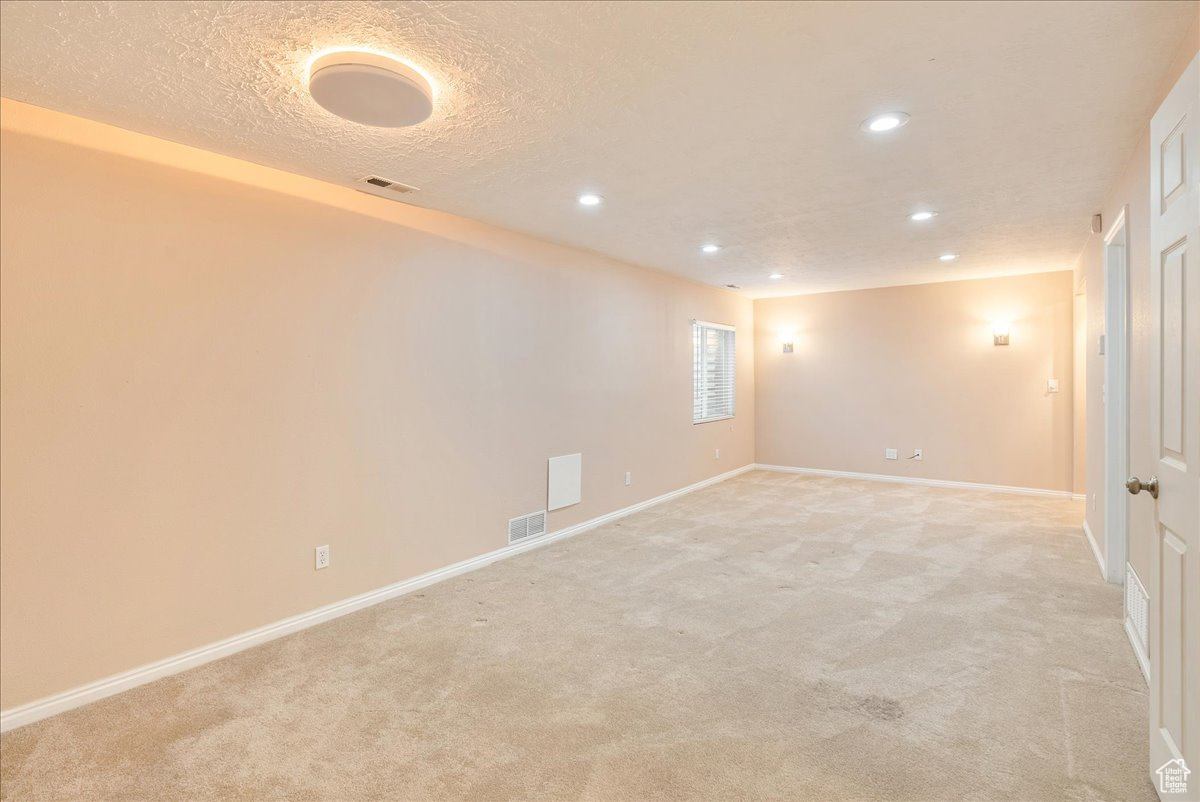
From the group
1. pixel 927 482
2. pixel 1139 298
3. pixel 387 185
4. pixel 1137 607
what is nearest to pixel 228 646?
pixel 387 185

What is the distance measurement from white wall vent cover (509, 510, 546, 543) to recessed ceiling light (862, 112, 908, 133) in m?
3.28

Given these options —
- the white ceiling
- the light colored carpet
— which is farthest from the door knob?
the white ceiling

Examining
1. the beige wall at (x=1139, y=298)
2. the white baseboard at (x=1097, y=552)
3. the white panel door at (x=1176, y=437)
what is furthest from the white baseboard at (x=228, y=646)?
the white baseboard at (x=1097, y=552)

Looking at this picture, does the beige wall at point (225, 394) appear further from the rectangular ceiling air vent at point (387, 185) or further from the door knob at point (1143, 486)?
the door knob at point (1143, 486)

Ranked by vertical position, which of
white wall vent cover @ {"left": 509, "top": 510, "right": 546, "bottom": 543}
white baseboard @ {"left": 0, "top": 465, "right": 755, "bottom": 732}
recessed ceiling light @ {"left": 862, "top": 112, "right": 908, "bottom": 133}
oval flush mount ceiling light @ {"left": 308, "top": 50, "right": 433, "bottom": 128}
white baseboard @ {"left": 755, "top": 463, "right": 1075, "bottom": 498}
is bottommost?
white baseboard @ {"left": 0, "top": 465, "right": 755, "bottom": 732}

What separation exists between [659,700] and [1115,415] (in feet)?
11.2

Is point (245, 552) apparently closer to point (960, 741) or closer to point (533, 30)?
point (533, 30)

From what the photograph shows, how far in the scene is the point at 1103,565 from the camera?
3.65m

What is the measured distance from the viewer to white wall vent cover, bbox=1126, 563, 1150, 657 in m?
2.49

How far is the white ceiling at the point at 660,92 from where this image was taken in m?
1.71

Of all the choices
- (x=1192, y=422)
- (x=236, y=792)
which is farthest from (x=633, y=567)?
(x=1192, y=422)

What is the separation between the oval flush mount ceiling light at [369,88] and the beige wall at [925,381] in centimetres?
630

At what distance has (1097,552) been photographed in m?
3.96

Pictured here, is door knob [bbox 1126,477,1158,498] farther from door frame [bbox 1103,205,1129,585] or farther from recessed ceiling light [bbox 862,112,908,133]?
door frame [bbox 1103,205,1129,585]
